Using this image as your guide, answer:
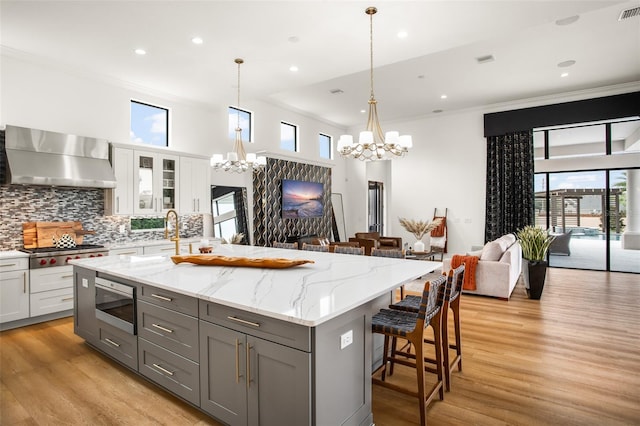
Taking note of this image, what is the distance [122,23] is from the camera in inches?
150

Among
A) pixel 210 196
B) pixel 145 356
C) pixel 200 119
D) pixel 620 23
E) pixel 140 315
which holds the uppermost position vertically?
pixel 620 23

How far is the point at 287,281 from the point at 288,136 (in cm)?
675

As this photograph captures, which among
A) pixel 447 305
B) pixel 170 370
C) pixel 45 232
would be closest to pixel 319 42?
pixel 447 305

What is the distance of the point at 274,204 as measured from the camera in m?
7.74

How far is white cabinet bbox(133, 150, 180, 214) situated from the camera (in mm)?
5406

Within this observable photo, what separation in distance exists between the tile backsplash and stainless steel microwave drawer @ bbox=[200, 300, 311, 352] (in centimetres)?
397

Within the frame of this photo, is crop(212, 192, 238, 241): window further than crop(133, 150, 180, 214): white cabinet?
Yes

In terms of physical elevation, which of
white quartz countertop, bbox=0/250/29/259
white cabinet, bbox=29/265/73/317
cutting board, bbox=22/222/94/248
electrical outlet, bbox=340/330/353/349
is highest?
cutting board, bbox=22/222/94/248

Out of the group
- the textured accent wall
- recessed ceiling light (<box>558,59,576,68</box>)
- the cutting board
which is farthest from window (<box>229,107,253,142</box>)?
recessed ceiling light (<box>558,59,576,68</box>)

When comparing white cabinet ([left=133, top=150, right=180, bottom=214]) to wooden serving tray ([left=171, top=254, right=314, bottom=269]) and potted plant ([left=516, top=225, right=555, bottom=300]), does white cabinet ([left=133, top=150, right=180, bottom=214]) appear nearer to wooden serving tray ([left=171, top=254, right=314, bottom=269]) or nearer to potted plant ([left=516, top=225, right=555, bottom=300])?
wooden serving tray ([left=171, top=254, right=314, bottom=269])

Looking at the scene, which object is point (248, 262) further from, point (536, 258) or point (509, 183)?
point (509, 183)

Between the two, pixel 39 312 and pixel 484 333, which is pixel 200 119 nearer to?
pixel 39 312

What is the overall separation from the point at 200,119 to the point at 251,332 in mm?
5615

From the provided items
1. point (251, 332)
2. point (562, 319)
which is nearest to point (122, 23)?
point (251, 332)
